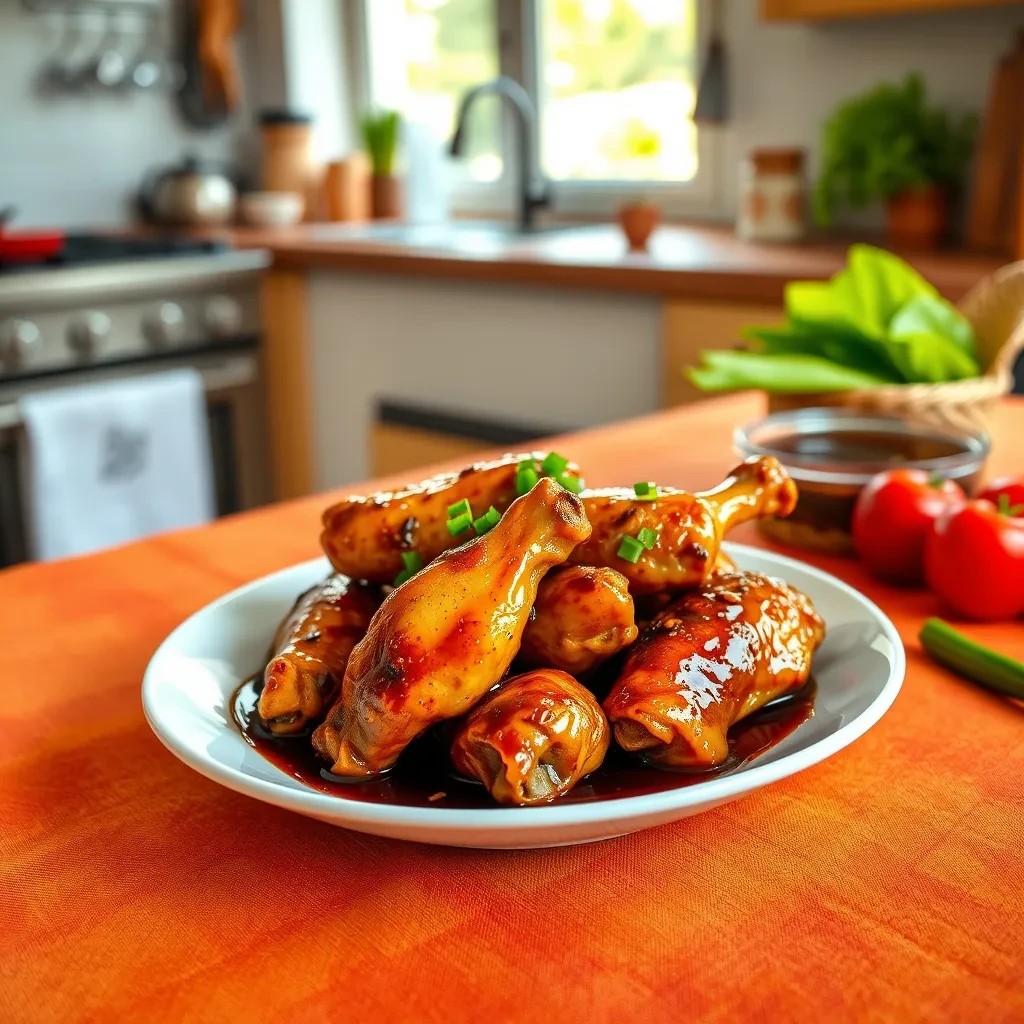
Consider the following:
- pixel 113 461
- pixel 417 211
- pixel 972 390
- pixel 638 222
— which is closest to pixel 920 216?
pixel 638 222

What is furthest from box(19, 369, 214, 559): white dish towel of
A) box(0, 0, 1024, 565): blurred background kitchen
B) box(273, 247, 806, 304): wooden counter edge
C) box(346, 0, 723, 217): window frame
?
box(346, 0, 723, 217): window frame

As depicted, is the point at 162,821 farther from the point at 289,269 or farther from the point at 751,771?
the point at 289,269

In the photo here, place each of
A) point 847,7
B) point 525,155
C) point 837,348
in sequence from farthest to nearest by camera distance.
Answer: point 525,155, point 847,7, point 837,348

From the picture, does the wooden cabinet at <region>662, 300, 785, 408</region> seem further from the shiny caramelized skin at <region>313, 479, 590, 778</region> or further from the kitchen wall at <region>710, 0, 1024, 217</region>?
the shiny caramelized skin at <region>313, 479, 590, 778</region>

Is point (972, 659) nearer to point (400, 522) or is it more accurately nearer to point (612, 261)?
point (400, 522)

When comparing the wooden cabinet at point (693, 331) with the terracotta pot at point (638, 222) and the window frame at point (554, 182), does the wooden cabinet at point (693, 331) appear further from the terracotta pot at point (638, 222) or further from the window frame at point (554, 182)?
the window frame at point (554, 182)

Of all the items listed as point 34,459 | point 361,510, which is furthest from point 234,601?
point 34,459
